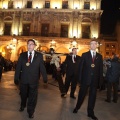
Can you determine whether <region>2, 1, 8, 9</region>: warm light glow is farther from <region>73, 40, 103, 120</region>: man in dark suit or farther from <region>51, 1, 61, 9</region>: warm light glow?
<region>73, 40, 103, 120</region>: man in dark suit

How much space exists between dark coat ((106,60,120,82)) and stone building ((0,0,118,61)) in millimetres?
21658

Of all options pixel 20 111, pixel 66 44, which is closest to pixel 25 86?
pixel 20 111

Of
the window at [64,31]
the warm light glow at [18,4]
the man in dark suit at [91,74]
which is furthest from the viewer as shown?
the warm light glow at [18,4]

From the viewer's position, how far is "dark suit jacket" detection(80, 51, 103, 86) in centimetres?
552

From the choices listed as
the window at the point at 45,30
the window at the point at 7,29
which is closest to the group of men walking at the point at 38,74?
the window at the point at 45,30

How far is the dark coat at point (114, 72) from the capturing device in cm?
813

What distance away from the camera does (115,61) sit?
8.41m

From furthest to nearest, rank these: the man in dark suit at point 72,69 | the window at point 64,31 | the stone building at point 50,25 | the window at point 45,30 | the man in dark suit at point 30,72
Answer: the window at point 45,30
the window at point 64,31
the stone building at point 50,25
the man in dark suit at point 72,69
the man in dark suit at point 30,72

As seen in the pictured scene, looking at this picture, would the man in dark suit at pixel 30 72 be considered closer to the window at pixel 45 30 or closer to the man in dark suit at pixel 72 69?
the man in dark suit at pixel 72 69

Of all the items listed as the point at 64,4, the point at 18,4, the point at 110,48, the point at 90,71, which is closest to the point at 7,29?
the point at 18,4

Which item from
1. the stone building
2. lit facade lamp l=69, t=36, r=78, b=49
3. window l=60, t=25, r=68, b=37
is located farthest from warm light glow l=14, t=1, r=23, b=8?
lit facade lamp l=69, t=36, r=78, b=49

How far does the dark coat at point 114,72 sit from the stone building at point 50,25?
853 inches

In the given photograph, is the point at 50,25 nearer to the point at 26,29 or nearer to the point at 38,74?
the point at 26,29

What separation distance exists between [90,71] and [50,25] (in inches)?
1051
